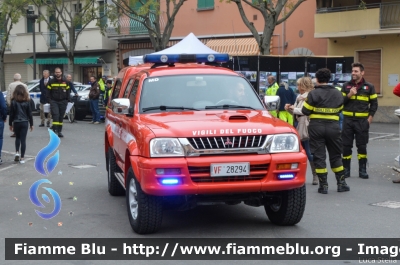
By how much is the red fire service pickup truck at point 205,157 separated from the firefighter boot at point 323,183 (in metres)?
2.42

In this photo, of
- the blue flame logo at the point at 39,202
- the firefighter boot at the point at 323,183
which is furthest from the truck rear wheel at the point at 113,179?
the firefighter boot at the point at 323,183

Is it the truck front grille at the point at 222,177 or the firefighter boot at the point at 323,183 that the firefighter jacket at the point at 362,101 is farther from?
the truck front grille at the point at 222,177

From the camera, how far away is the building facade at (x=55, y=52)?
1735 inches

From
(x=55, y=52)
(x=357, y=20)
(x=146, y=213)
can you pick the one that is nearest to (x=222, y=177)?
(x=146, y=213)

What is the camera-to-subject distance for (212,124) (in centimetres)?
788

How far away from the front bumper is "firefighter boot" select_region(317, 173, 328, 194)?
3220mm

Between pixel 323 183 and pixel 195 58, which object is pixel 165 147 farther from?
pixel 323 183

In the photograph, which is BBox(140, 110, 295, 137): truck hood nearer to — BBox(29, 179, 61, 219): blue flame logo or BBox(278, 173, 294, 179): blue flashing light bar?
BBox(278, 173, 294, 179): blue flashing light bar

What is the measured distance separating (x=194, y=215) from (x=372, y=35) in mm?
22887

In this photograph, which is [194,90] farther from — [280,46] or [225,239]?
[280,46]

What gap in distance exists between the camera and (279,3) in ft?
84.3

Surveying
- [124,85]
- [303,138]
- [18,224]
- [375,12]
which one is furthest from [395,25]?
[18,224]

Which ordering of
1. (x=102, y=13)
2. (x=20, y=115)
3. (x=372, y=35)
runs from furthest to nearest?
(x=102, y=13) < (x=372, y=35) < (x=20, y=115)

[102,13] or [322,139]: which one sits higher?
[102,13]
